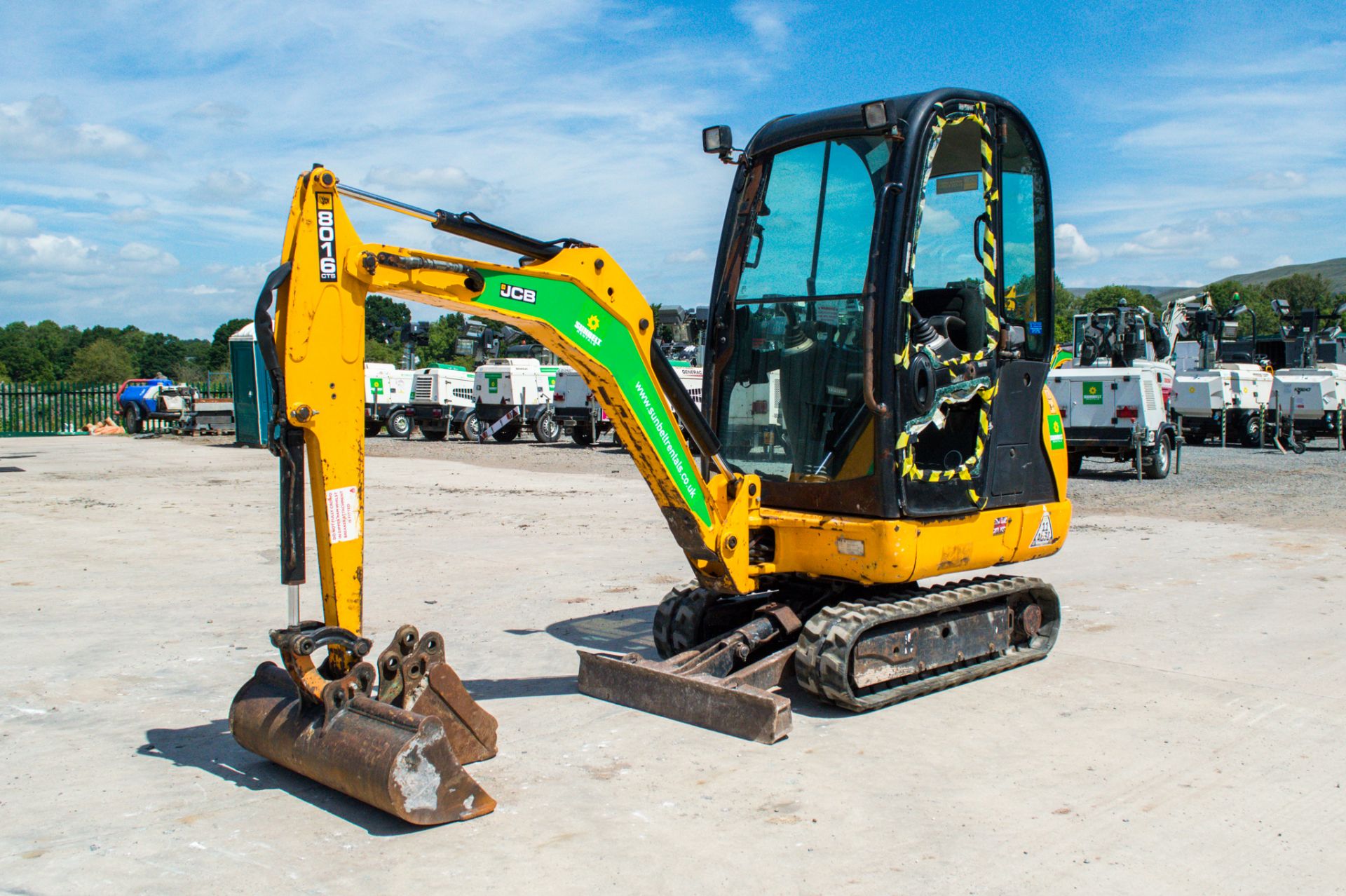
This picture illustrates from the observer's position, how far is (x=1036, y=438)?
22.3 ft

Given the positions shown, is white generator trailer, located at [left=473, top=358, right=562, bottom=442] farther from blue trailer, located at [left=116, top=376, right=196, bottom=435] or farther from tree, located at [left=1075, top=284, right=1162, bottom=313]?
tree, located at [left=1075, top=284, right=1162, bottom=313]

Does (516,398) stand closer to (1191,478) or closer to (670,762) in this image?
(1191,478)

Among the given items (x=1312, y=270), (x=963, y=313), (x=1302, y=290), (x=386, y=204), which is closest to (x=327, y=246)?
(x=386, y=204)

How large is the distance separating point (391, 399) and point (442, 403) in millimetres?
1671

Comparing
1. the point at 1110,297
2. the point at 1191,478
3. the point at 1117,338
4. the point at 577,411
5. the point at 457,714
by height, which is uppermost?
the point at 1110,297

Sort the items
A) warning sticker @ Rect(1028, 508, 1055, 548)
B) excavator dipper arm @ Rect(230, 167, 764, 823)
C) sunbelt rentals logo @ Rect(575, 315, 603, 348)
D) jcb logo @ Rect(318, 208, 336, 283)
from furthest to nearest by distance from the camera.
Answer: warning sticker @ Rect(1028, 508, 1055, 548) → sunbelt rentals logo @ Rect(575, 315, 603, 348) → jcb logo @ Rect(318, 208, 336, 283) → excavator dipper arm @ Rect(230, 167, 764, 823)

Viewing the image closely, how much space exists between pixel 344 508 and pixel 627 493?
12.5 meters

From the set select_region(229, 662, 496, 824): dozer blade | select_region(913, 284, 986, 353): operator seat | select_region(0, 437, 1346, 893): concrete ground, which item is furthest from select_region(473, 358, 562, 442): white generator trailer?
select_region(229, 662, 496, 824): dozer blade

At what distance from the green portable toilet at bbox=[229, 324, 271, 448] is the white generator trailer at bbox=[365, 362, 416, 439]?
326 cm

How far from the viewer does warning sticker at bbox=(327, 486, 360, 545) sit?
451cm

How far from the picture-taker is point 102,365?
73312mm

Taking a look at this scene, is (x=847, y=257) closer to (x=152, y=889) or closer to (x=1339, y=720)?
(x=1339, y=720)

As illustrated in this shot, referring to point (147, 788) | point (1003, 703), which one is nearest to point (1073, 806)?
point (1003, 703)

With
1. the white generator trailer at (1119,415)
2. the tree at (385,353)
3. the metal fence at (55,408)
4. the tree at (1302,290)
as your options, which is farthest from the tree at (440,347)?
the tree at (1302,290)
